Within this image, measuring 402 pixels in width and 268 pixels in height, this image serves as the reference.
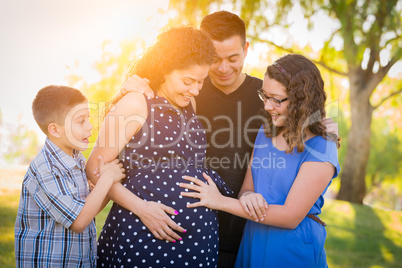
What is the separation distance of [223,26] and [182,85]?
908mm

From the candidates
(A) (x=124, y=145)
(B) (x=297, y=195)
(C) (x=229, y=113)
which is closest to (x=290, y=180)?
(B) (x=297, y=195)

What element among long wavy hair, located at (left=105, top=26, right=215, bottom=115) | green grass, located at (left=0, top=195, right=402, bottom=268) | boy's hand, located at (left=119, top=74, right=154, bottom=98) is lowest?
green grass, located at (left=0, top=195, right=402, bottom=268)

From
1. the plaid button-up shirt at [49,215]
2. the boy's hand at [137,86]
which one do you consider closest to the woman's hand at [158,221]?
the plaid button-up shirt at [49,215]

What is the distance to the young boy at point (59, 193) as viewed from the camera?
2.04 m

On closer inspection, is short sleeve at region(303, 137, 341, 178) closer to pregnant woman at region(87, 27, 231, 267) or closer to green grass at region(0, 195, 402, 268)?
pregnant woman at region(87, 27, 231, 267)

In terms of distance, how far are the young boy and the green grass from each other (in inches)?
83.0

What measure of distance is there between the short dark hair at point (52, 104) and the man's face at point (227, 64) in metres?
1.10

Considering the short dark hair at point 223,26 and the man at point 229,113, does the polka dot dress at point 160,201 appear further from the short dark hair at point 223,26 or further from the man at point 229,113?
the short dark hair at point 223,26

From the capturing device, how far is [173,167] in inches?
86.3

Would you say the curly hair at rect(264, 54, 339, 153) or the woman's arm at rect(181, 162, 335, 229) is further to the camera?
the curly hair at rect(264, 54, 339, 153)

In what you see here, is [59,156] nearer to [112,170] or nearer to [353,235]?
[112,170]

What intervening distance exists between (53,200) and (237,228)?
53.2 inches

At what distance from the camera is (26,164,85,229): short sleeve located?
2.01 meters

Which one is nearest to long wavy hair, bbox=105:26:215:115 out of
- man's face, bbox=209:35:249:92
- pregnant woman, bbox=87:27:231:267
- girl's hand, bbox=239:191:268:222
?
pregnant woman, bbox=87:27:231:267
